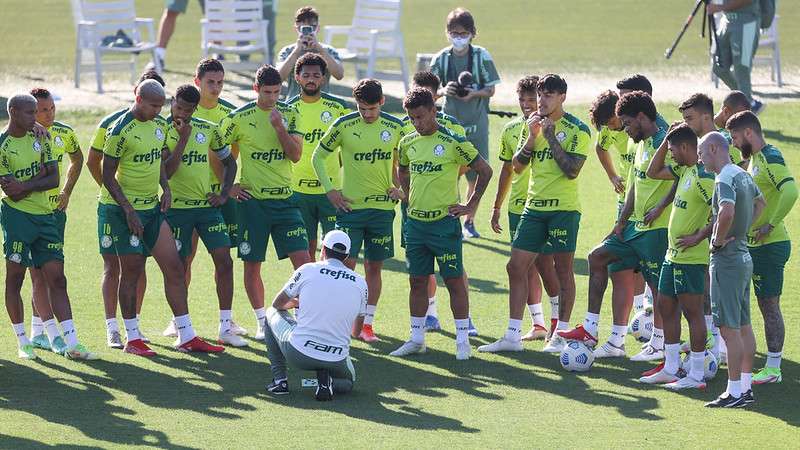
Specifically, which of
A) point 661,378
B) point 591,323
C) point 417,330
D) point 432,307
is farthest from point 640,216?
point 432,307

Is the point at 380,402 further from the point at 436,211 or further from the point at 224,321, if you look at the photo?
the point at 224,321

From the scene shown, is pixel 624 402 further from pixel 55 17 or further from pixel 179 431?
pixel 55 17

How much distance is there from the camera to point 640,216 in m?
10.7

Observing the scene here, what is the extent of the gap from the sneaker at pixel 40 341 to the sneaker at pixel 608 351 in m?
4.49

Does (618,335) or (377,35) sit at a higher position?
(377,35)

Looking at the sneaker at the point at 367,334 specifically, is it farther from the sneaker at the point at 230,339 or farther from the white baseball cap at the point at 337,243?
the white baseball cap at the point at 337,243

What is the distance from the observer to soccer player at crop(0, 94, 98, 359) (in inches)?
416

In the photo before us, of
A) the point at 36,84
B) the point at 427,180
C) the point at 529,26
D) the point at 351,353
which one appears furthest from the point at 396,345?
the point at 529,26

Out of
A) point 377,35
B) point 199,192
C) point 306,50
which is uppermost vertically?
point 306,50

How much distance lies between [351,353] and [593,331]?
199 centimetres

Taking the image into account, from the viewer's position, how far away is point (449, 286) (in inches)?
437

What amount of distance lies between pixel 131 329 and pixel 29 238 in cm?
113

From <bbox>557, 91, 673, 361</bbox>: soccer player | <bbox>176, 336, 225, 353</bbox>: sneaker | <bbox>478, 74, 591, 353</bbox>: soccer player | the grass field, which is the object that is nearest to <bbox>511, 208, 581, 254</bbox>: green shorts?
<bbox>478, 74, 591, 353</bbox>: soccer player

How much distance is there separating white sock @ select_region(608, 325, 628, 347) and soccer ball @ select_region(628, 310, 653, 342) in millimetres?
680
